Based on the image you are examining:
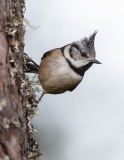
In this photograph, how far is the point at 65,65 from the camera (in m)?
3.88

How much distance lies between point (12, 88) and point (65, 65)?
1808 millimetres

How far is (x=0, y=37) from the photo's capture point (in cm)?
215

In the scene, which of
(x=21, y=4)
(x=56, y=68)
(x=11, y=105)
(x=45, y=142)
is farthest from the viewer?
(x=45, y=142)

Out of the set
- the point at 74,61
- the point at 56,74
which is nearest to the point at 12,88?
the point at 56,74

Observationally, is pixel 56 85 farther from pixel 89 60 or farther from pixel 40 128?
pixel 40 128

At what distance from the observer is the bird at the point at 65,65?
3.88m

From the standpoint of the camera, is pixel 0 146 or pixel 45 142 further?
pixel 45 142

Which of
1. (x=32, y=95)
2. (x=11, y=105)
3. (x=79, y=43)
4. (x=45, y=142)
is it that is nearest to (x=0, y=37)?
(x=11, y=105)

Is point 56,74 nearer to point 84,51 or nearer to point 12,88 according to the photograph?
point 84,51

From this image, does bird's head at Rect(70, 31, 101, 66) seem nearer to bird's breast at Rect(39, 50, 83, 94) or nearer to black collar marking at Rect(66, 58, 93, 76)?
black collar marking at Rect(66, 58, 93, 76)

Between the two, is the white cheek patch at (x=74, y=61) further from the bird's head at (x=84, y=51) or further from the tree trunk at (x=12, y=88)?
the tree trunk at (x=12, y=88)

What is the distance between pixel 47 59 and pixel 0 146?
212 centimetres

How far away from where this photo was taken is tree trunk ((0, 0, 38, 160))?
1936 millimetres

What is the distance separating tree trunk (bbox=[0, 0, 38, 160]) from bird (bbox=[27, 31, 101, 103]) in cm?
143
